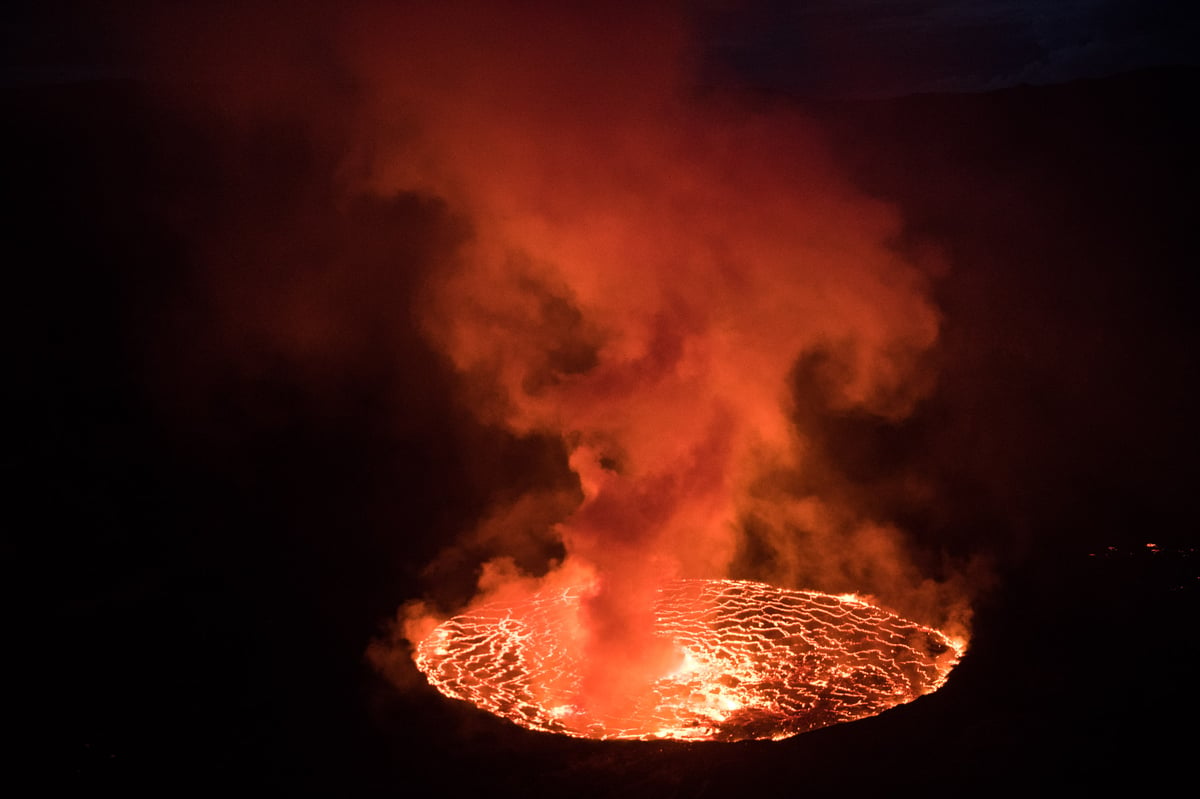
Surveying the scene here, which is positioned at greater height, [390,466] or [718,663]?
[390,466]

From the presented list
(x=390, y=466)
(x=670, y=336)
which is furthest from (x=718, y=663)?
(x=390, y=466)

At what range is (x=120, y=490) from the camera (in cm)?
1266

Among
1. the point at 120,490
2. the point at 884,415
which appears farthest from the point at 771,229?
the point at 120,490

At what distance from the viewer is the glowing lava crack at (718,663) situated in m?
6.40

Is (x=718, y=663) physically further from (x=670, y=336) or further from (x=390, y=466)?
(x=390, y=466)

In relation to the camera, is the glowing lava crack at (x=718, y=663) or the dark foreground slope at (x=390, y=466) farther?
the glowing lava crack at (x=718, y=663)

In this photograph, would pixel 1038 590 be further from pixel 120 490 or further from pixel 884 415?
pixel 120 490

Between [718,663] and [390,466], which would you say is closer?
[718,663]

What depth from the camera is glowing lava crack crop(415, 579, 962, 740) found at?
6402 mm

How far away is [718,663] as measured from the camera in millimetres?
7168

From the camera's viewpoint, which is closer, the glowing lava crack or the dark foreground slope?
the dark foreground slope

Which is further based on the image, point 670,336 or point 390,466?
point 390,466

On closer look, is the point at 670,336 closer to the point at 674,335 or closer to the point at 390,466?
the point at 674,335

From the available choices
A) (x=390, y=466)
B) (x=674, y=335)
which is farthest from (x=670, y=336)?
(x=390, y=466)
